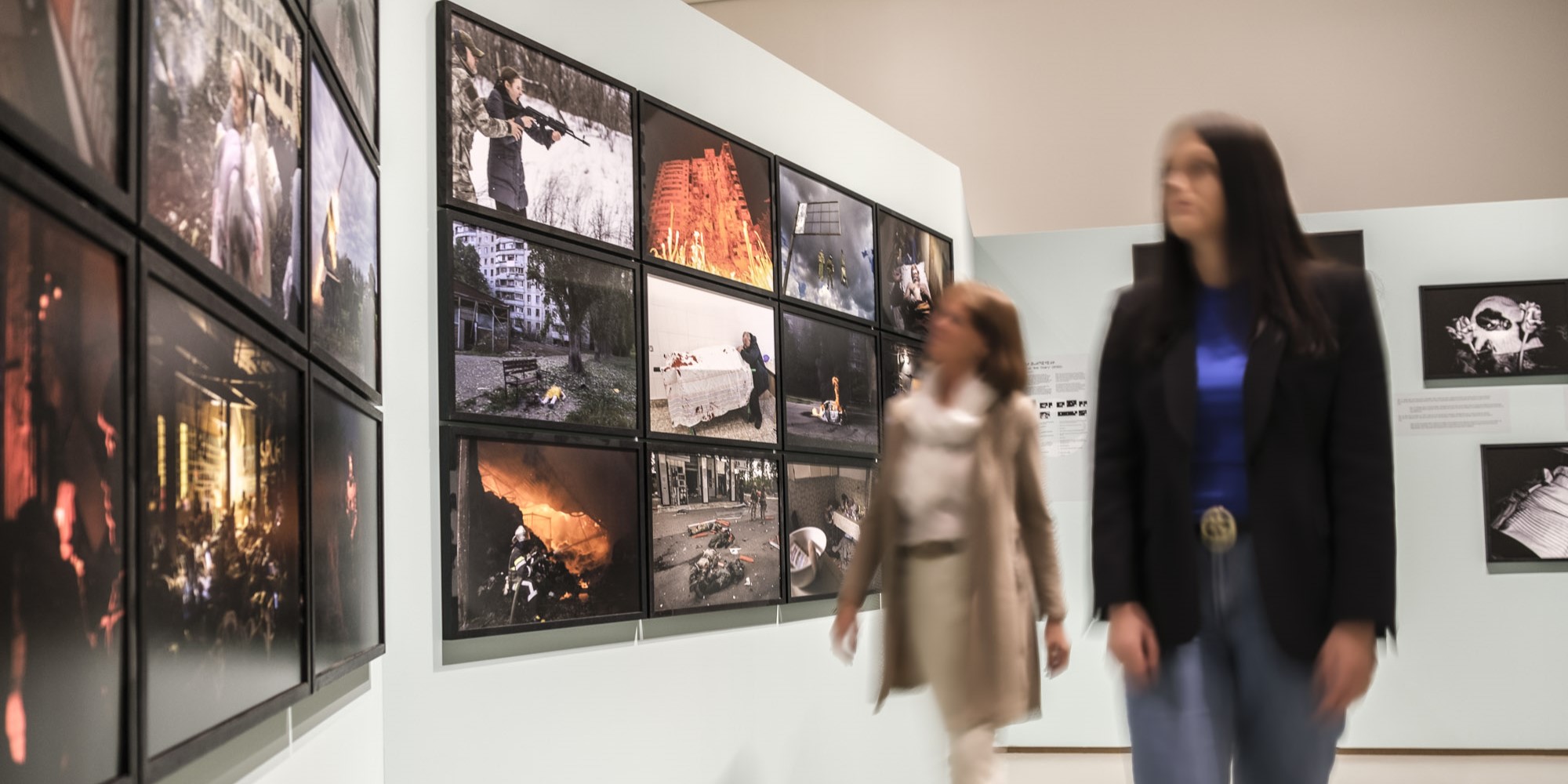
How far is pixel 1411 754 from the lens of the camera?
8297mm

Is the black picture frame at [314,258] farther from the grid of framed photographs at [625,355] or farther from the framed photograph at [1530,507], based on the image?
the framed photograph at [1530,507]

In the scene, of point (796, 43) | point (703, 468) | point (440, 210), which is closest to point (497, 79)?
point (440, 210)

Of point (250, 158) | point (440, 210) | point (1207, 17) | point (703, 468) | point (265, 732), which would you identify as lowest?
point (265, 732)

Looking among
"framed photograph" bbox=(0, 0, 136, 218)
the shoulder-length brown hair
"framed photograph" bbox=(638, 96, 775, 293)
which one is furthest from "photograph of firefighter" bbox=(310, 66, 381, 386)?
the shoulder-length brown hair

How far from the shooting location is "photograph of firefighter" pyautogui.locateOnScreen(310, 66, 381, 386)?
2543 mm

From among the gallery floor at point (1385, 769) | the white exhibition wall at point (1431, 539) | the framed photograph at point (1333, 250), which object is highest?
the framed photograph at point (1333, 250)

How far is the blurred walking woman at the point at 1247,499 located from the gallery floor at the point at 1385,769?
18.6 ft

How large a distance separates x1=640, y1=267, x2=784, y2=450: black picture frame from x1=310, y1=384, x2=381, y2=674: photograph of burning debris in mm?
1488

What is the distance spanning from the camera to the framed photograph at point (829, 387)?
5.70 meters

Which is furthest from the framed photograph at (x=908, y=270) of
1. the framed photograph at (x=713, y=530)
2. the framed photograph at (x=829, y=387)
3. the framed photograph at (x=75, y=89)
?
the framed photograph at (x=75, y=89)

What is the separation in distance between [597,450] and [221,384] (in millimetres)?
2420

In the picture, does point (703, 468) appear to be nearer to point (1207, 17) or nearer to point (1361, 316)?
point (1361, 316)

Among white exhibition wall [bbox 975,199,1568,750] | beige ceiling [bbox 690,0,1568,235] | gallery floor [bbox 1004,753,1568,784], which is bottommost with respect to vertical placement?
gallery floor [bbox 1004,753,1568,784]

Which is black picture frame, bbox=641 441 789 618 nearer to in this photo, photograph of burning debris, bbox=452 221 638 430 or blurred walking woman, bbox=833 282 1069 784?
photograph of burning debris, bbox=452 221 638 430
